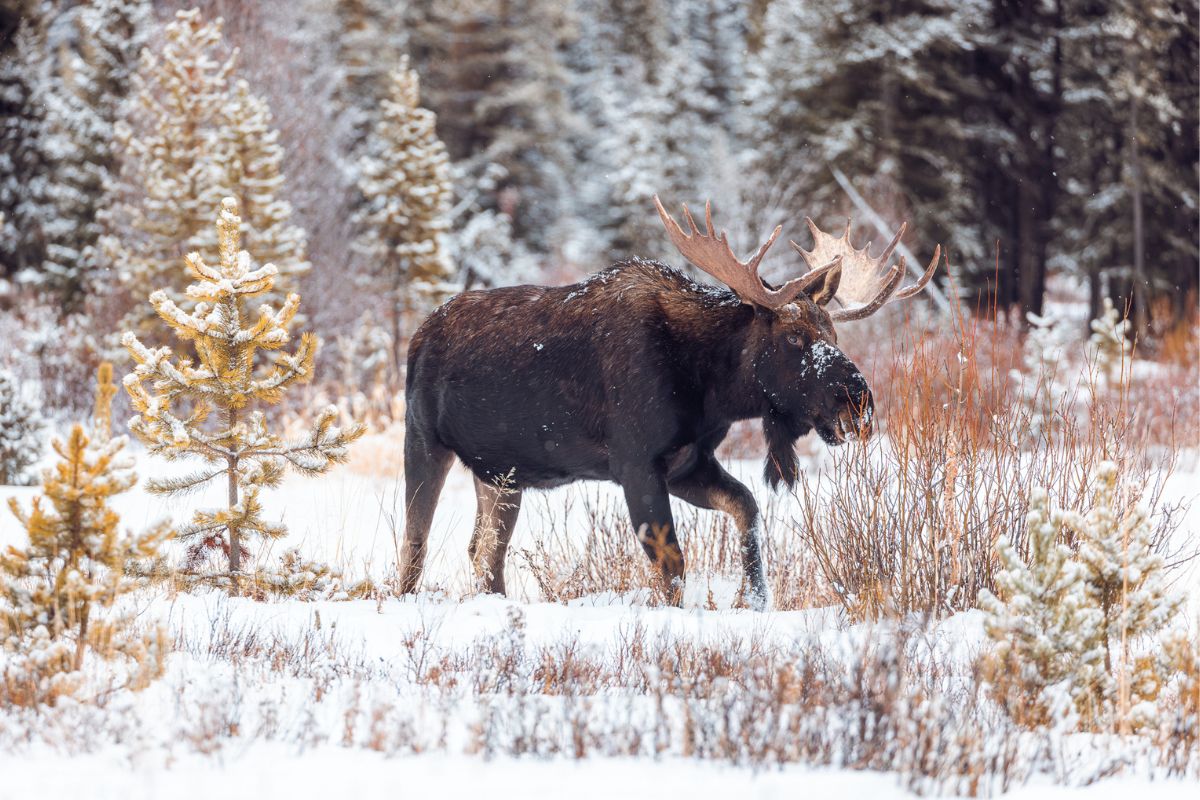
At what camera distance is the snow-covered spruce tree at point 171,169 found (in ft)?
44.0

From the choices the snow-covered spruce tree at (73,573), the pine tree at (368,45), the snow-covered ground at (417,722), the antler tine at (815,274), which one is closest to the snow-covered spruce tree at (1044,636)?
the snow-covered ground at (417,722)

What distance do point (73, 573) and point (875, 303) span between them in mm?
4250

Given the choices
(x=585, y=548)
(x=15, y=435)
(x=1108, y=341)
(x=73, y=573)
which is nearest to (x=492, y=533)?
(x=585, y=548)

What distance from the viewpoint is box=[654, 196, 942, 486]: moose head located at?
5.83 m

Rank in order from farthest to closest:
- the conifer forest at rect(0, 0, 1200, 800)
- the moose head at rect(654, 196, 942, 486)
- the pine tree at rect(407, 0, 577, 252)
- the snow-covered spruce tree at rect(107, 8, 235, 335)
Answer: the pine tree at rect(407, 0, 577, 252)
the snow-covered spruce tree at rect(107, 8, 235, 335)
the moose head at rect(654, 196, 942, 486)
the conifer forest at rect(0, 0, 1200, 800)

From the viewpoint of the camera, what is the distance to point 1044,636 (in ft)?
12.8

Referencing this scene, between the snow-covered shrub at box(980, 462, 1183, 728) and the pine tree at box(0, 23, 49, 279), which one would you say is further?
the pine tree at box(0, 23, 49, 279)

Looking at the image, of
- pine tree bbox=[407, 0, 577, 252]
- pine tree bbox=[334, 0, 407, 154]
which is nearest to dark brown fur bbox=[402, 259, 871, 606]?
pine tree bbox=[334, 0, 407, 154]

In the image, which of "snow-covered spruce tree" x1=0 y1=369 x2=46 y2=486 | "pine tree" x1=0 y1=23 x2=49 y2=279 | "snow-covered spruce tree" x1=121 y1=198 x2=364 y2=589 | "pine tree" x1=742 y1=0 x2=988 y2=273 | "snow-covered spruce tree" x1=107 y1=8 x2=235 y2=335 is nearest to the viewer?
"snow-covered spruce tree" x1=121 y1=198 x2=364 y2=589

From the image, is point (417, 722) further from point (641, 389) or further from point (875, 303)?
point (875, 303)

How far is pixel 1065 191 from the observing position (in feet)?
87.5

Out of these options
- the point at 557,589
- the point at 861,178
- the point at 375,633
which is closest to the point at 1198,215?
the point at 861,178

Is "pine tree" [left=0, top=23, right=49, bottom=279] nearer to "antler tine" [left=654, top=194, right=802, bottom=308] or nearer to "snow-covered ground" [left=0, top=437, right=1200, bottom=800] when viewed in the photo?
"antler tine" [left=654, top=194, right=802, bottom=308]

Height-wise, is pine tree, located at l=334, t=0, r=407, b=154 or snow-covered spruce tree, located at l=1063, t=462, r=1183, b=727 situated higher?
pine tree, located at l=334, t=0, r=407, b=154
